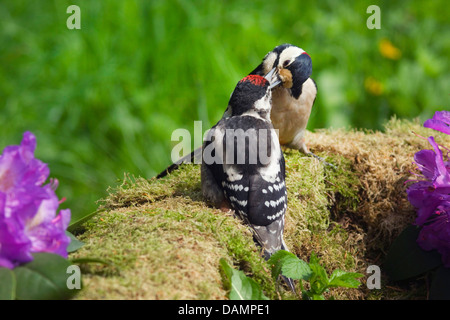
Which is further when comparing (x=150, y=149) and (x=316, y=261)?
(x=150, y=149)

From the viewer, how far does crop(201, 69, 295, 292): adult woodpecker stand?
2.09 meters

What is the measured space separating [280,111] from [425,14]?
135 inches

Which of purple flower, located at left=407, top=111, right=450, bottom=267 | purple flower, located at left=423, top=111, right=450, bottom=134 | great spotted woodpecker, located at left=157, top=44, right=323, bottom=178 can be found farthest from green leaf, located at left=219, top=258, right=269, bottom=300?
great spotted woodpecker, located at left=157, top=44, right=323, bottom=178

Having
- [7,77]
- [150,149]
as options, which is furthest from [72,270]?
[7,77]

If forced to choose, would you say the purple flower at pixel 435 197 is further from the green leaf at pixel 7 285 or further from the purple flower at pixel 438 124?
the green leaf at pixel 7 285

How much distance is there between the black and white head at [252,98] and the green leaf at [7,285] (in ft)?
4.04

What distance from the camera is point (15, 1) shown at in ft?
15.5

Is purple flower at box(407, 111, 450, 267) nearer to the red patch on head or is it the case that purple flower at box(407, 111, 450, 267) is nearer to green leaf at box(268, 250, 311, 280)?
green leaf at box(268, 250, 311, 280)

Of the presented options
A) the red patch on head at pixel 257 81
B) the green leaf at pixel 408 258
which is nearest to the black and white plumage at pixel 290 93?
the red patch on head at pixel 257 81

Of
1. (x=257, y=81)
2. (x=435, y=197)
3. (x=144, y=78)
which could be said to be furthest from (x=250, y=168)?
(x=144, y=78)

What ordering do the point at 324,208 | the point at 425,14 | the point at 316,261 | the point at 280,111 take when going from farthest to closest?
the point at 425,14 < the point at 280,111 < the point at 324,208 < the point at 316,261

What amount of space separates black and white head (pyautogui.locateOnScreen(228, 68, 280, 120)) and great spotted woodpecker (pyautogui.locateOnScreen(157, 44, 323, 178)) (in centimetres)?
46

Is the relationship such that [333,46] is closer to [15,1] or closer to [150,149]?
[150,149]

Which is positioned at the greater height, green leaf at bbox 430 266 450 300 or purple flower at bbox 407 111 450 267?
purple flower at bbox 407 111 450 267
